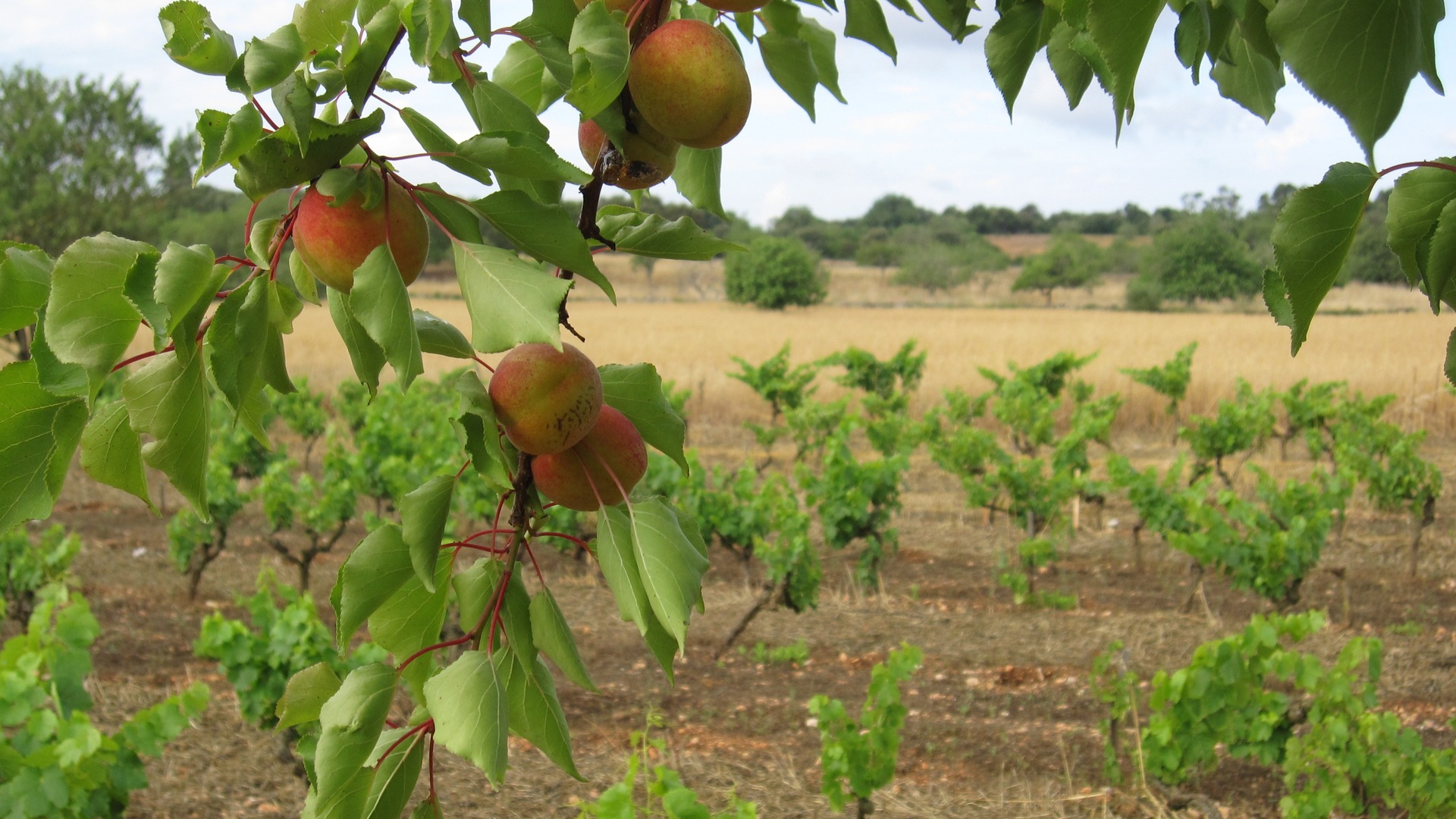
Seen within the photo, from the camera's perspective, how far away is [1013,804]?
3887 millimetres

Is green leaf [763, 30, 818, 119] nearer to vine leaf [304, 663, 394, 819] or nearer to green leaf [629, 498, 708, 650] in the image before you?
green leaf [629, 498, 708, 650]

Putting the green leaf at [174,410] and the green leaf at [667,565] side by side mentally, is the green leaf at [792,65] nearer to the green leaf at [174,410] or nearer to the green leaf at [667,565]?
the green leaf at [667,565]

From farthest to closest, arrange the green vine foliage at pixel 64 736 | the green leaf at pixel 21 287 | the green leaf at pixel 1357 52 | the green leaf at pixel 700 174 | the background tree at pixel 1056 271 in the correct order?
the background tree at pixel 1056 271 < the green vine foliage at pixel 64 736 < the green leaf at pixel 700 174 < the green leaf at pixel 21 287 < the green leaf at pixel 1357 52

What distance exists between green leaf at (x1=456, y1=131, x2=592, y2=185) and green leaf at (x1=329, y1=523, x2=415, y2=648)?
28 cm

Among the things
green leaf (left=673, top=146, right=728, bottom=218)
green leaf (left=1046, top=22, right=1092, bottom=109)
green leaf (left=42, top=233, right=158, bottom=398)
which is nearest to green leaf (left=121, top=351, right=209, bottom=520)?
green leaf (left=42, top=233, right=158, bottom=398)

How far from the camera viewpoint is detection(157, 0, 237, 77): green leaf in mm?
622

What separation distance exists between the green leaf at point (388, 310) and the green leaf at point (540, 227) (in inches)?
2.8

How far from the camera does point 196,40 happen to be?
642 mm

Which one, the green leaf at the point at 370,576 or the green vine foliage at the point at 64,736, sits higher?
the green leaf at the point at 370,576

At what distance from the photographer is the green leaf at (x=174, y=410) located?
67 centimetres

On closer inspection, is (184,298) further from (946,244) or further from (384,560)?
(946,244)

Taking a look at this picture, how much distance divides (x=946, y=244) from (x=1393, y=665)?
1910 inches

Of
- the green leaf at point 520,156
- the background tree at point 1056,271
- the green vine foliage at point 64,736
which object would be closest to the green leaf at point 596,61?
the green leaf at point 520,156

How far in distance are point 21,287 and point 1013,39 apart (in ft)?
3.00
